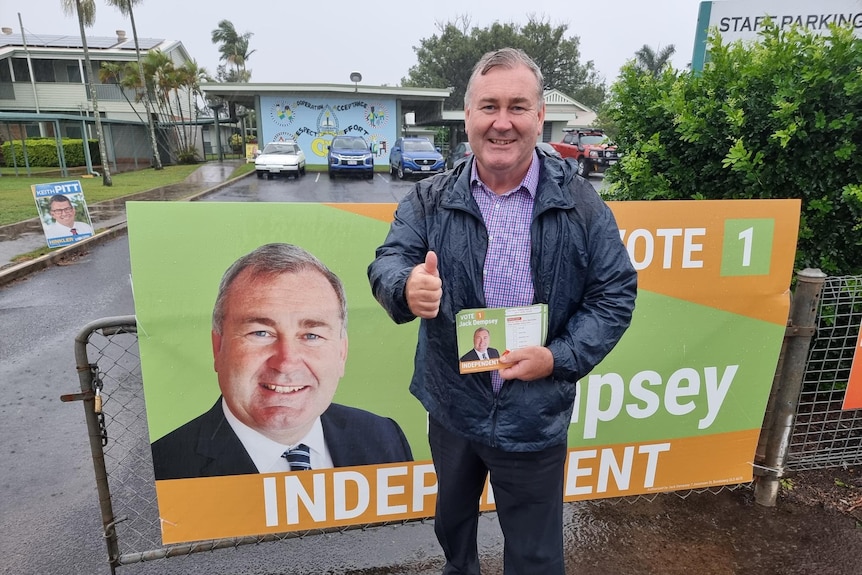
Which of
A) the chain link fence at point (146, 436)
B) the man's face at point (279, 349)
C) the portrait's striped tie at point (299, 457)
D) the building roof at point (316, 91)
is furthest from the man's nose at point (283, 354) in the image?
→ the building roof at point (316, 91)

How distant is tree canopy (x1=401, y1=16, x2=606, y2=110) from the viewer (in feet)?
184

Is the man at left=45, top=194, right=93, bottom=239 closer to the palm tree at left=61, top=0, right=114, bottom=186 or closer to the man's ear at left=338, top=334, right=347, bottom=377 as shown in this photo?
the man's ear at left=338, top=334, right=347, bottom=377

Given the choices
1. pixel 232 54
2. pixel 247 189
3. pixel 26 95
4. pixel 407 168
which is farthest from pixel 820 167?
pixel 232 54

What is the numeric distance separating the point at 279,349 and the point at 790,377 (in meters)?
2.50

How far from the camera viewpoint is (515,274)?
169cm

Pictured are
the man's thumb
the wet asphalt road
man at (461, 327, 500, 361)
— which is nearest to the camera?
the man's thumb

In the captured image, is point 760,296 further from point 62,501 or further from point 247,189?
point 247,189

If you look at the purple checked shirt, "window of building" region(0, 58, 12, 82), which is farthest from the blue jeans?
"window of building" region(0, 58, 12, 82)

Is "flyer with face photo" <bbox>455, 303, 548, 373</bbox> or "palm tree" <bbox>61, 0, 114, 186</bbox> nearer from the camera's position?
"flyer with face photo" <bbox>455, 303, 548, 373</bbox>

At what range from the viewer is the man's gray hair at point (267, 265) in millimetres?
2135

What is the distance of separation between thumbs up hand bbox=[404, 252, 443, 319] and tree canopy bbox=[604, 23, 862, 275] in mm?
2495

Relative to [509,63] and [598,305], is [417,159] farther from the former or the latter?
[598,305]

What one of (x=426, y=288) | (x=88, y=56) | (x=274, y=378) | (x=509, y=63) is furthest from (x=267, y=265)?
(x=88, y=56)

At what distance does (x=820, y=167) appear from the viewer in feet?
10.0
